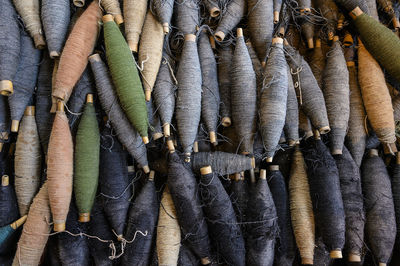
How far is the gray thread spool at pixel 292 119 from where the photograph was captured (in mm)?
1699

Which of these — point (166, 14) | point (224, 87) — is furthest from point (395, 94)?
point (166, 14)

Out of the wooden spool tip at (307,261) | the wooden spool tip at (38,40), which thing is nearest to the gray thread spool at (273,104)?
the wooden spool tip at (307,261)

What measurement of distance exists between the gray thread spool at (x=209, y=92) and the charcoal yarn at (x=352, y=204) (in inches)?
28.6

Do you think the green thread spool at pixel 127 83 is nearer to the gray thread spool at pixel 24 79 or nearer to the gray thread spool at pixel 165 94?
the gray thread spool at pixel 165 94

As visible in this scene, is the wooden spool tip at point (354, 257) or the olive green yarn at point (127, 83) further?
the wooden spool tip at point (354, 257)

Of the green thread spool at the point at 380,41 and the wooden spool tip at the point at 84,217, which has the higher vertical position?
the green thread spool at the point at 380,41

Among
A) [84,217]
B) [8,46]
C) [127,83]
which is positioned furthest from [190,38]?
[84,217]

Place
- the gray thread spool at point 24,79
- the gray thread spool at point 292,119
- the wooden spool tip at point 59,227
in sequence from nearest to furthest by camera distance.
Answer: the wooden spool tip at point 59,227
the gray thread spool at point 24,79
the gray thread spool at point 292,119

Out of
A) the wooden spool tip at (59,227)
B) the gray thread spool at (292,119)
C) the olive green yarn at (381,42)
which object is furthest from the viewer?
the olive green yarn at (381,42)

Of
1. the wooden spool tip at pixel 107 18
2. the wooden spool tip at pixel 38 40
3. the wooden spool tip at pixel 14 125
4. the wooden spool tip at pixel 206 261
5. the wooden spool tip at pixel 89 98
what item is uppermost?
the wooden spool tip at pixel 107 18

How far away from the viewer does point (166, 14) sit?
1680 mm

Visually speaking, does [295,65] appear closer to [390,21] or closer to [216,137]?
[216,137]

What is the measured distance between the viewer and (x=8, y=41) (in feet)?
5.19

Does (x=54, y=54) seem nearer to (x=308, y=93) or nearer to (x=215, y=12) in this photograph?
(x=215, y=12)
